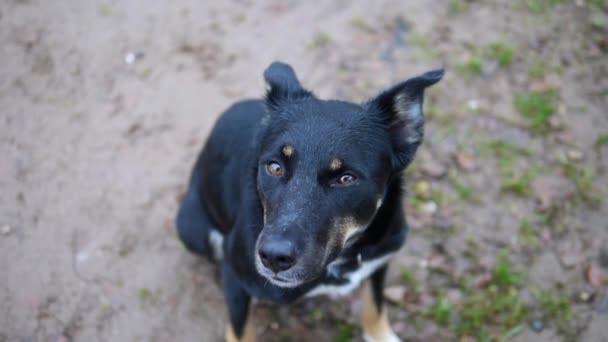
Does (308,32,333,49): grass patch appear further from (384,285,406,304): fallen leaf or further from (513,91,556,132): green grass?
(384,285,406,304): fallen leaf

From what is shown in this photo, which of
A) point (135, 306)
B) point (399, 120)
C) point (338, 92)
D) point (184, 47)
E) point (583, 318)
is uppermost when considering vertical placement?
point (399, 120)

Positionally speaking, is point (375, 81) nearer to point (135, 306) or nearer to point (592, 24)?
point (592, 24)

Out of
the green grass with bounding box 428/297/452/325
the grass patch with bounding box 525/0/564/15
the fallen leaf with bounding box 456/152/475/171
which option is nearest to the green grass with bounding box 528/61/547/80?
the grass patch with bounding box 525/0/564/15

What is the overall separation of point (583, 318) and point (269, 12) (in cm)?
417

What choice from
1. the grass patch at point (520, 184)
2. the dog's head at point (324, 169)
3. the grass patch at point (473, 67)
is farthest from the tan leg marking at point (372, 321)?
the grass patch at point (473, 67)

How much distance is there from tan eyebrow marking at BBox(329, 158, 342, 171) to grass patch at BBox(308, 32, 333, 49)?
316cm

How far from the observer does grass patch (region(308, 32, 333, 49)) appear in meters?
5.29

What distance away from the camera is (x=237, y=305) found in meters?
3.16

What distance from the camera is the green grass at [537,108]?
4734 mm

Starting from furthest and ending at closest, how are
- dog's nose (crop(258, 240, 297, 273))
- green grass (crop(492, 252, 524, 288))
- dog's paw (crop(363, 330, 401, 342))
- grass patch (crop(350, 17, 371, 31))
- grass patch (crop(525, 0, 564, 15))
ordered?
grass patch (crop(525, 0, 564, 15)), grass patch (crop(350, 17, 371, 31)), green grass (crop(492, 252, 524, 288)), dog's paw (crop(363, 330, 401, 342)), dog's nose (crop(258, 240, 297, 273))

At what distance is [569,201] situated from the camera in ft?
14.0

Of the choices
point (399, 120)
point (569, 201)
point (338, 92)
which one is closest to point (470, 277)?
point (569, 201)

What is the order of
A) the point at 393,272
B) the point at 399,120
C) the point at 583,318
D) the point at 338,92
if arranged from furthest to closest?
the point at 338,92
the point at 393,272
the point at 583,318
the point at 399,120

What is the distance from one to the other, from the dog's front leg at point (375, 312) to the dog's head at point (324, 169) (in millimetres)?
795
